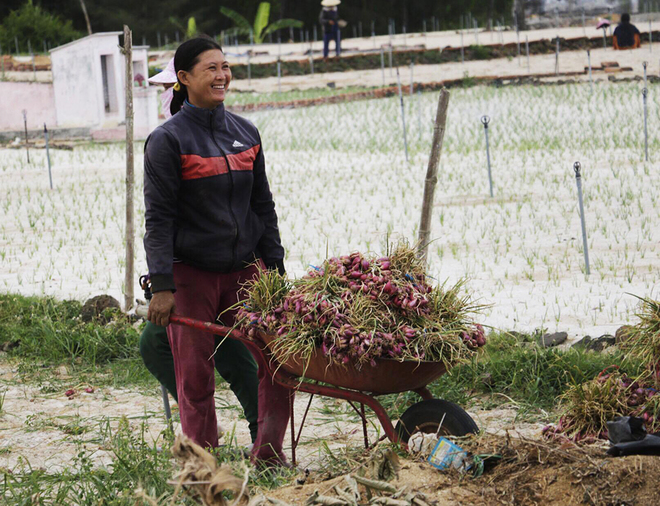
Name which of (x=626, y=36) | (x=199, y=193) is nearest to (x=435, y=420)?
(x=199, y=193)

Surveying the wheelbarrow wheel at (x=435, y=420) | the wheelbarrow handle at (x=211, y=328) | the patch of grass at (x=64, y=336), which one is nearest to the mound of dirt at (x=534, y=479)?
the wheelbarrow wheel at (x=435, y=420)

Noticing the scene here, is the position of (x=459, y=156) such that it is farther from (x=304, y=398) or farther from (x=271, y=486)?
(x=271, y=486)

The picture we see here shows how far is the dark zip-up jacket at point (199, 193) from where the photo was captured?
3.23m

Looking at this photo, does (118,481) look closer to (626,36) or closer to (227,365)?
(227,365)

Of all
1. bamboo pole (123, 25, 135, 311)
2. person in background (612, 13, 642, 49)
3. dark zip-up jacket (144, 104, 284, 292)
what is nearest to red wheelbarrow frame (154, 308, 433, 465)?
dark zip-up jacket (144, 104, 284, 292)

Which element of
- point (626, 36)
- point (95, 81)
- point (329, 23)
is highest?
point (329, 23)

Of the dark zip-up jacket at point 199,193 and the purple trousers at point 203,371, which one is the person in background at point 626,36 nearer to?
the dark zip-up jacket at point 199,193

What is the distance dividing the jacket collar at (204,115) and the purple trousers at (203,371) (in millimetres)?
537

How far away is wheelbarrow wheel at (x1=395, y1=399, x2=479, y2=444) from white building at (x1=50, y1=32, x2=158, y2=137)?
15647 mm

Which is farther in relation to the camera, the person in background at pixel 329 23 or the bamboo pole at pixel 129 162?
the person in background at pixel 329 23

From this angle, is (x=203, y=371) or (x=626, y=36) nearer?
(x=203, y=371)

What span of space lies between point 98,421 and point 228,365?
0.91 meters

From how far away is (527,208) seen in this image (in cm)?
884

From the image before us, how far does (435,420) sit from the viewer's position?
3.00 m
